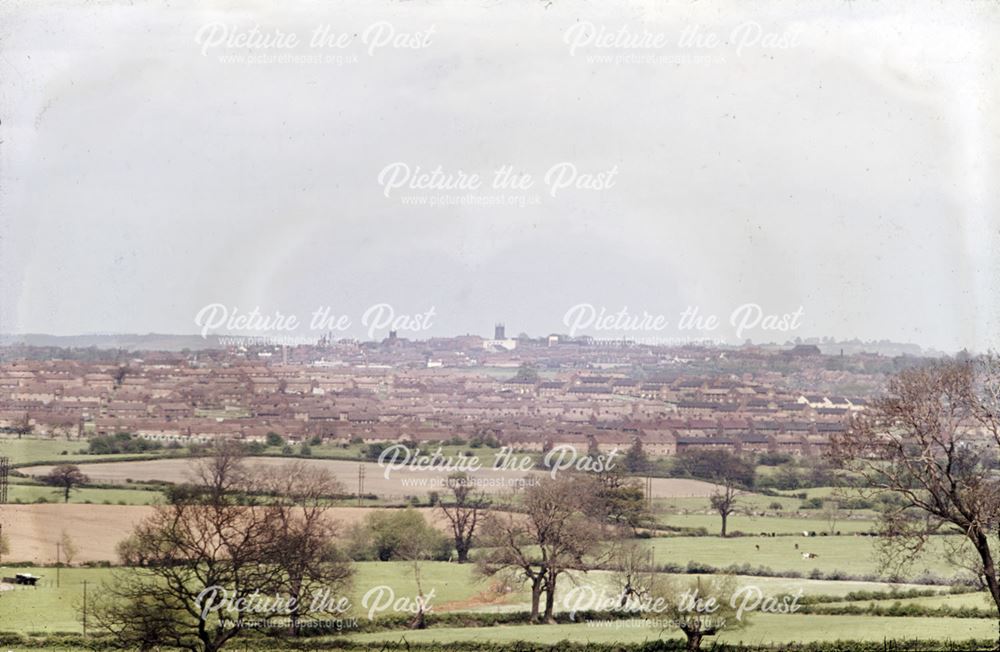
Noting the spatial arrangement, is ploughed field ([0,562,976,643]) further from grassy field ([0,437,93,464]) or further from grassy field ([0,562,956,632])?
grassy field ([0,437,93,464])

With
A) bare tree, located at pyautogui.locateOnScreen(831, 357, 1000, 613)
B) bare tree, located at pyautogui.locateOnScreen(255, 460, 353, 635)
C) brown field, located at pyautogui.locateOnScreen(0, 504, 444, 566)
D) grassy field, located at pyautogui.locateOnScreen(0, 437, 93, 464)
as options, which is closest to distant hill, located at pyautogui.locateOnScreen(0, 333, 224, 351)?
grassy field, located at pyautogui.locateOnScreen(0, 437, 93, 464)

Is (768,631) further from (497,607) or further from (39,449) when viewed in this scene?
(39,449)

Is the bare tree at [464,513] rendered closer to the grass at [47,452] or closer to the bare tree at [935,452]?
the bare tree at [935,452]

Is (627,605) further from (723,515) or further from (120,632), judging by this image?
(723,515)

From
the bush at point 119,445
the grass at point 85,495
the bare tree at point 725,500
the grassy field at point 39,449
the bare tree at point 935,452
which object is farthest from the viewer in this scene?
the bush at point 119,445

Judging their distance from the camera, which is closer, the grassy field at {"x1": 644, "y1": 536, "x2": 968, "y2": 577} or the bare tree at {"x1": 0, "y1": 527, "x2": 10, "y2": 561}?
the bare tree at {"x1": 0, "y1": 527, "x2": 10, "y2": 561}

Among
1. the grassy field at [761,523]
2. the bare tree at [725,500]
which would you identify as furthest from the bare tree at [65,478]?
the bare tree at [725,500]
